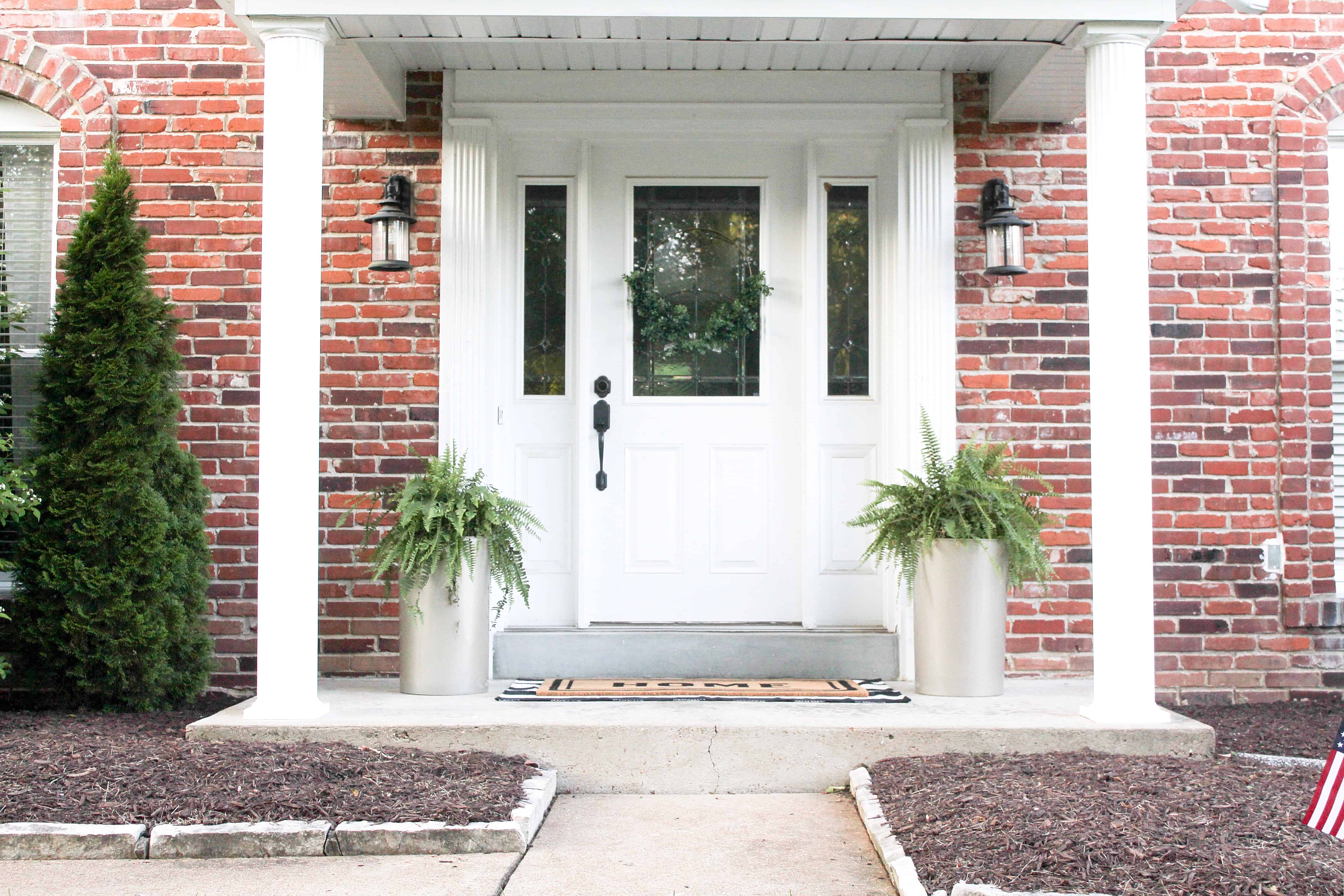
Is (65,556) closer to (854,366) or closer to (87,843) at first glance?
(87,843)

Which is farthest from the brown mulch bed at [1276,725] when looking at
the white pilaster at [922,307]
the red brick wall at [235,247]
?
the red brick wall at [235,247]

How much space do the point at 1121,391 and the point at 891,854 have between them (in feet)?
5.79

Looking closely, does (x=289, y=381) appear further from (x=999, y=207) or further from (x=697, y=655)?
→ (x=999, y=207)

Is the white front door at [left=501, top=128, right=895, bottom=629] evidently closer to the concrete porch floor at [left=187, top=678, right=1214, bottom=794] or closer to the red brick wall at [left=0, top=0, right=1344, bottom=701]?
the red brick wall at [left=0, top=0, right=1344, bottom=701]

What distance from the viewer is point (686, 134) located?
16.1 ft

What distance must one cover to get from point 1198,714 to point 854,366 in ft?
6.38

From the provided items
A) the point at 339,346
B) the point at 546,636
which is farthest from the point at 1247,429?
the point at 339,346

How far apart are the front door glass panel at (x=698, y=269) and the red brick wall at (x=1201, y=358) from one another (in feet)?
2.92

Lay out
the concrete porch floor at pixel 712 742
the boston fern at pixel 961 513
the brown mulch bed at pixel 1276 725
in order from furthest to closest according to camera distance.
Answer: the boston fern at pixel 961 513 < the brown mulch bed at pixel 1276 725 < the concrete porch floor at pixel 712 742

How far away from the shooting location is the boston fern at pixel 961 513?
4.04 meters

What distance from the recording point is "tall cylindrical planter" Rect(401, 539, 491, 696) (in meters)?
4.13

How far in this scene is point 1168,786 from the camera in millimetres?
3135

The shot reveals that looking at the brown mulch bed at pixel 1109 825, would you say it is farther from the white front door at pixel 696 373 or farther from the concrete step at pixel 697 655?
the white front door at pixel 696 373

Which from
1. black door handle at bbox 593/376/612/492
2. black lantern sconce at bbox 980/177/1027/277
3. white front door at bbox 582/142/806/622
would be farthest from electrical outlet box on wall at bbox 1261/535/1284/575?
black door handle at bbox 593/376/612/492
